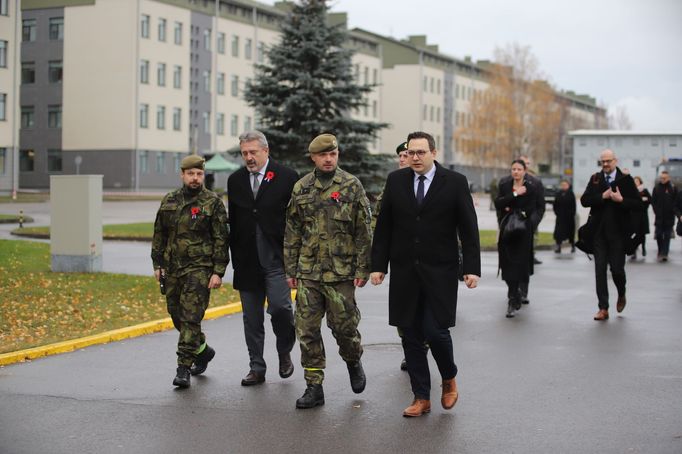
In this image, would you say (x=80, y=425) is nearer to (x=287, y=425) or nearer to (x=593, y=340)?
(x=287, y=425)

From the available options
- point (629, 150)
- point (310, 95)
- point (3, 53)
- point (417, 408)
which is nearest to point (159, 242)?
point (417, 408)

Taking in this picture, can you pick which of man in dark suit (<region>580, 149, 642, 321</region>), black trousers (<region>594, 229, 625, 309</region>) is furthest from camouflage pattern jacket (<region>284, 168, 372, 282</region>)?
black trousers (<region>594, 229, 625, 309</region>)

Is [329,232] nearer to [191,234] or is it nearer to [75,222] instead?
[191,234]

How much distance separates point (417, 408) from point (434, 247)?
1133 millimetres

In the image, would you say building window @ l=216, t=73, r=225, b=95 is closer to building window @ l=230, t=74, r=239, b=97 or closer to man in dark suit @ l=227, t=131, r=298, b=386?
building window @ l=230, t=74, r=239, b=97

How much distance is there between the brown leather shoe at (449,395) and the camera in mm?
7559

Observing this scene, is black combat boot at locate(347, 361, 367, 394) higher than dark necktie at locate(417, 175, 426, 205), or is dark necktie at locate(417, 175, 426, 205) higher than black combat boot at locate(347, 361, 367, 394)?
dark necktie at locate(417, 175, 426, 205)

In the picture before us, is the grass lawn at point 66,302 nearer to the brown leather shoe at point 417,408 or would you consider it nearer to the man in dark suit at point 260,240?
the man in dark suit at point 260,240

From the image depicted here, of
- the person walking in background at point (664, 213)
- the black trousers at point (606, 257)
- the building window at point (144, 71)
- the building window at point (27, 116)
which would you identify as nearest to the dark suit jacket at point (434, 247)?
the black trousers at point (606, 257)

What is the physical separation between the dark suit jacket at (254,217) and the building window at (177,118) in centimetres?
6793

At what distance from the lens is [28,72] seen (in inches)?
2945

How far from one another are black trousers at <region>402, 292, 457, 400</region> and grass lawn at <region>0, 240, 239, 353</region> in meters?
4.29

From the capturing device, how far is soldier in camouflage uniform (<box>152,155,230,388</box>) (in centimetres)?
860

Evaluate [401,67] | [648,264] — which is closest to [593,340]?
[648,264]
